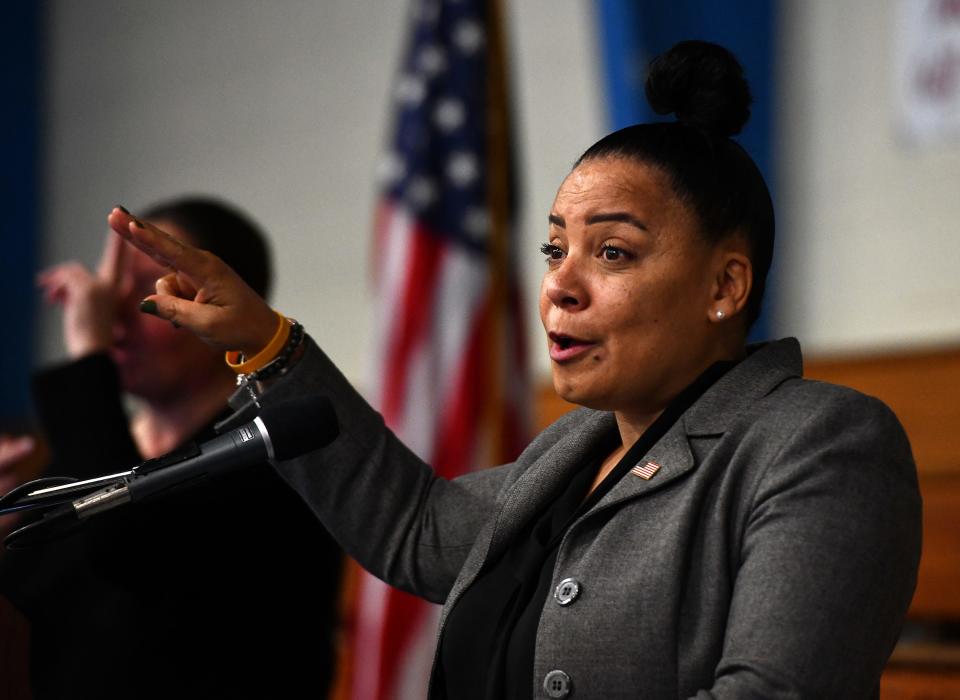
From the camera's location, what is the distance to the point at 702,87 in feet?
4.69

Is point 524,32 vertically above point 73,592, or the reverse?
point 524,32

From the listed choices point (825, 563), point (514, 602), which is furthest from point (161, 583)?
point (825, 563)

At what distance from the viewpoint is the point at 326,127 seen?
19.9 feet

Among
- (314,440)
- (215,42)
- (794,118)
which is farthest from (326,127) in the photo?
(314,440)

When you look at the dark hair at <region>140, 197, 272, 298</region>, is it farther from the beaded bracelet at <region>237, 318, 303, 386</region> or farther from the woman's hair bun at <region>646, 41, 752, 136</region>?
the woman's hair bun at <region>646, 41, 752, 136</region>

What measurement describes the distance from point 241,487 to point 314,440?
2.80 ft

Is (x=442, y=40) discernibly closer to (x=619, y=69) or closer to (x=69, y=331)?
(x=619, y=69)

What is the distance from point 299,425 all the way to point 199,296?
10.9 inches

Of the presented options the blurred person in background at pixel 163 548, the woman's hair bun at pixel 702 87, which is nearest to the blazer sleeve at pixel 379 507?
the blurred person in background at pixel 163 548

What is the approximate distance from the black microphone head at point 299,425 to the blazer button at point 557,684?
318 millimetres

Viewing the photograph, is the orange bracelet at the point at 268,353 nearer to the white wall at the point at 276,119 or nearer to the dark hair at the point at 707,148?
the dark hair at the point at 707,148

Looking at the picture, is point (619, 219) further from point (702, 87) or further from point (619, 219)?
point (702, 87)

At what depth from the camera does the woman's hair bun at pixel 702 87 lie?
1.42m

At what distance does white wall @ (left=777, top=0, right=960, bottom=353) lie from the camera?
166 inches
